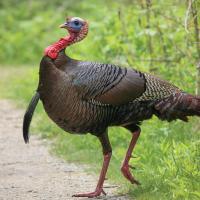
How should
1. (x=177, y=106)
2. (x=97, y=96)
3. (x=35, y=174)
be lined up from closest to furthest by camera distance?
1. (x=97, y=96)
2. (x=177, y=106)
3. (x=35, y=174)

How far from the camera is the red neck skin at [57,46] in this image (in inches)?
287

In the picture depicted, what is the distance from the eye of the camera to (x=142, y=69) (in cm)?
1048

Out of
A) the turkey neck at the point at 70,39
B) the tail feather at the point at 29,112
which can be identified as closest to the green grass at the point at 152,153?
the tail feather at the point at 29,112

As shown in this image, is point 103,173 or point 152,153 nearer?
point 103,173

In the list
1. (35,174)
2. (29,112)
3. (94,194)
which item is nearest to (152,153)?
(35,174)

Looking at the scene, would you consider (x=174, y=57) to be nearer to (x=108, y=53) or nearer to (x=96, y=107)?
(x=108, y=53)

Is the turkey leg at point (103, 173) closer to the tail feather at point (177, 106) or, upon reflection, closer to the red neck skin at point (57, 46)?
the tail feather at point (177, 106)

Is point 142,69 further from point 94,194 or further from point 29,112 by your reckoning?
point 94,194

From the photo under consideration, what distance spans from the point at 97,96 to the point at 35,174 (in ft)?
5.16

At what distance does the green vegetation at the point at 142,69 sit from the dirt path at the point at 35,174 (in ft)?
0.72

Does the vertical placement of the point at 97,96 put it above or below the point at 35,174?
above

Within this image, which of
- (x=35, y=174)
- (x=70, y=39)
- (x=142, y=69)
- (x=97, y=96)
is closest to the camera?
(x=97, y=96)

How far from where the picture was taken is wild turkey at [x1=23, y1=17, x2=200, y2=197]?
714 centimetres

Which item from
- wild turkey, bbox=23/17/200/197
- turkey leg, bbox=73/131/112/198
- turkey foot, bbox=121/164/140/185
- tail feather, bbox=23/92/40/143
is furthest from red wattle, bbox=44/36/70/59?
turkey foot, bbox=121/164/140/185
